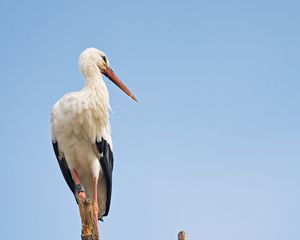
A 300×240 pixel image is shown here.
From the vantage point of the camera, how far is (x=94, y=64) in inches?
303

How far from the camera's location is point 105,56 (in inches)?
315

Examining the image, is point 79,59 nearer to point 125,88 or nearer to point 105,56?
point 105,56

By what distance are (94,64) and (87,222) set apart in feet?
9.44

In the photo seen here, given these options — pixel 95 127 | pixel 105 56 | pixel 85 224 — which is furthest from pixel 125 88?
pixel 85 224

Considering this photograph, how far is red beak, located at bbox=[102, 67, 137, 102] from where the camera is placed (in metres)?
8.16

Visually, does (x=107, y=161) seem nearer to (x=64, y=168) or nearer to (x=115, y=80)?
(x=64, y=168)

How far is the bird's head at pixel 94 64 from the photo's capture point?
7625 millimetres

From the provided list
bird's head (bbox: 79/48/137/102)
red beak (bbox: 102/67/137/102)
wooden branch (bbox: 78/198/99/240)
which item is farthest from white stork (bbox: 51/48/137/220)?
wooden branch (bbox: 78/198/99/240)

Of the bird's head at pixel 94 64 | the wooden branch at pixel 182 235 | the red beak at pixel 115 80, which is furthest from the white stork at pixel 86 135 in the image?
the wooden branch at pixel 182 235

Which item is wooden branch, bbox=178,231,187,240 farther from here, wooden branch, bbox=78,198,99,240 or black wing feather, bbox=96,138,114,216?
black wing feather, bbox=96,138,114,216

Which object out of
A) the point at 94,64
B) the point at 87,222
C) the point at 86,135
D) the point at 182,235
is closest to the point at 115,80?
the point at 94,64

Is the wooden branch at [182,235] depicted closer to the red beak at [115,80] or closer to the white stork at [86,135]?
the white stork at [86,135]

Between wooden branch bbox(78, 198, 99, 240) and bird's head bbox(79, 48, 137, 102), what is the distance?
258 cm

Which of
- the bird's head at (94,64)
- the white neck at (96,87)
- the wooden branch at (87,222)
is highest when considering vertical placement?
the bird's head at (94,64)
